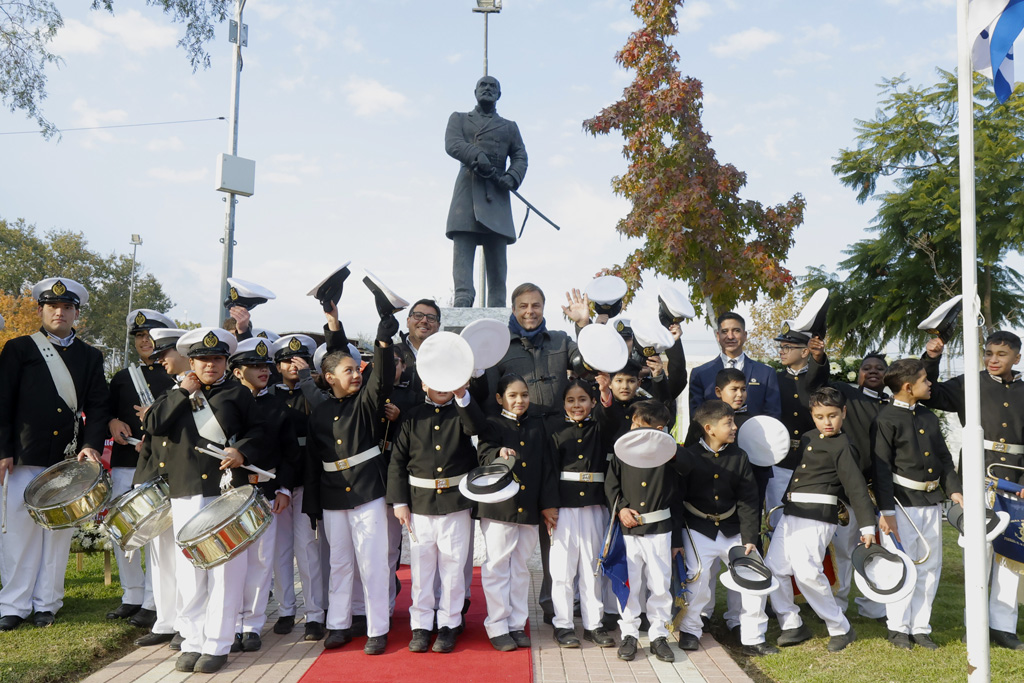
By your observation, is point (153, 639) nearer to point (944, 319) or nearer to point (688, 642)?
point (688, 642)

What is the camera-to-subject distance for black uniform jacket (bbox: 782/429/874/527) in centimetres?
503

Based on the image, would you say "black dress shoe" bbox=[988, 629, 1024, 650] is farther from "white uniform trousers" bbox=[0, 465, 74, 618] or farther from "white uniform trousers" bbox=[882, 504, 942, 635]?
"white uniform trousers" bbox=[0, 465, 74, 618]

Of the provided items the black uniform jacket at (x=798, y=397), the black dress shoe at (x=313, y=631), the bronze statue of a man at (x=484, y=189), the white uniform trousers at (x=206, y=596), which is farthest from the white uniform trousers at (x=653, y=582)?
the bronze statue of a man at (x=484, y=189)

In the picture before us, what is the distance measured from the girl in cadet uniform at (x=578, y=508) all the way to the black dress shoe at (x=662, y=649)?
1.00 feet

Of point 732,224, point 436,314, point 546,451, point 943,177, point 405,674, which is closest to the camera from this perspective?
point 405,674

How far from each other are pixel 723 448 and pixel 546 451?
3.91 feet

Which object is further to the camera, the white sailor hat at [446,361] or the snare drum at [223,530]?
the white sailor hat at [446,361]

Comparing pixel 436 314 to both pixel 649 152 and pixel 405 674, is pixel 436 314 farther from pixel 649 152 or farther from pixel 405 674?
pixel 649 152

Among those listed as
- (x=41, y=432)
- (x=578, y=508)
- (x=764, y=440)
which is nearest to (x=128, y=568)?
(x=41, y=432)

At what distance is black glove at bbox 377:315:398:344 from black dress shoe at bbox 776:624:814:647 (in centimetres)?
330

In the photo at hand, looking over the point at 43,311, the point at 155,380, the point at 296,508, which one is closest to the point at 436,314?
the point at 296,508

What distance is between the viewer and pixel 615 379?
17.4 ft

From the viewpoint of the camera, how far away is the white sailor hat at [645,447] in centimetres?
485

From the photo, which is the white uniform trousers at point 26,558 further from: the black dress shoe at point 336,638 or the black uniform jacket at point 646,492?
the black uniform jacket at point 646,492
